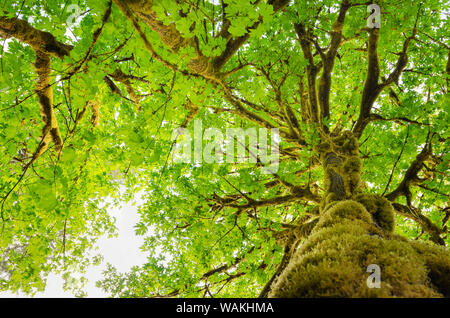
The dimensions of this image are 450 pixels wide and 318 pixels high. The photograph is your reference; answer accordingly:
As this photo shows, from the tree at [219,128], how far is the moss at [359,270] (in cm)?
1

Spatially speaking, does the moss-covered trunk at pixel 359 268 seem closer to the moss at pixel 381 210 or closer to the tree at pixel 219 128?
the tree at pixel 219 128

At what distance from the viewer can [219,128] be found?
580 cm

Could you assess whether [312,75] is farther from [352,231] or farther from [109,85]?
[109,85]

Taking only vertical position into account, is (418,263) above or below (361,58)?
below

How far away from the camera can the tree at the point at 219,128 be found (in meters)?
1.86

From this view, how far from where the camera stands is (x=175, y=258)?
5508 mm

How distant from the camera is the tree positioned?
186 centimetres

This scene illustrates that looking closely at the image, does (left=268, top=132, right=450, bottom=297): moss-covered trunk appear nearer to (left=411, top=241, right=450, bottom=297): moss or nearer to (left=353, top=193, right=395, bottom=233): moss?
(left=411, top=241, right=450, bottom=297): moss

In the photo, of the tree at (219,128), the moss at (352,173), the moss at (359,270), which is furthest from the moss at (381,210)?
the moss at (359,270)

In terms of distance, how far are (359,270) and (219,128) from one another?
473 cm

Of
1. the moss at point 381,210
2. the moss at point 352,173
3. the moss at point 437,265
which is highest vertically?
the moss at point 352,173
